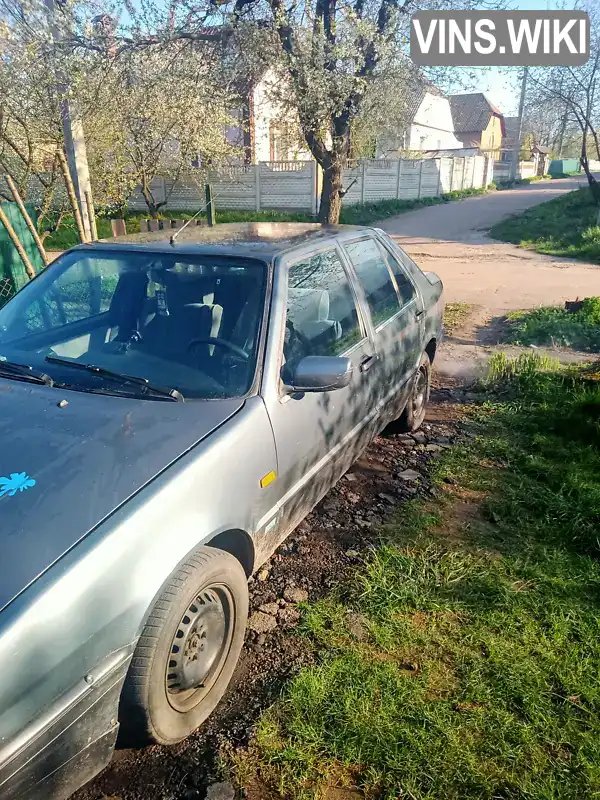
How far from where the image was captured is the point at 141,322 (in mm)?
2918

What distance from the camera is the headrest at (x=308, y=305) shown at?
2.88 meters

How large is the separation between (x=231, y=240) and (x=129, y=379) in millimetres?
1110

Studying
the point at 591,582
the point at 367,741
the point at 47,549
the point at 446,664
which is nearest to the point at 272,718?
the point at 367,741

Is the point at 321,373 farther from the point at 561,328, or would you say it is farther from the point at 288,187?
the point at 288,187

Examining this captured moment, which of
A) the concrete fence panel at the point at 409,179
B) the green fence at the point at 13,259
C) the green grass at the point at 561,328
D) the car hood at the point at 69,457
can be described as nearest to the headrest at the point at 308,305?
the car hood at the point at 69,457

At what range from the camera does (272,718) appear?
226 centimetres

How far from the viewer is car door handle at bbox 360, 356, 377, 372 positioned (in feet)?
11.0

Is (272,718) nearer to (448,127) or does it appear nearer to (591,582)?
(591,582)

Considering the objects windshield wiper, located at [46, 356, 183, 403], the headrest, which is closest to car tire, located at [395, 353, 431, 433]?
the headrest

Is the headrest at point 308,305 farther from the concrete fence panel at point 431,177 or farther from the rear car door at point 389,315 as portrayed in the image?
the concrete fence panel at point 431,177

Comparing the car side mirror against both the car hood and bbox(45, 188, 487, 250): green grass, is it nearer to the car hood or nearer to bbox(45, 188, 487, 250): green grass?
the car hood

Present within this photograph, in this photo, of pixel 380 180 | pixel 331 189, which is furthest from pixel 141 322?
pixel 380 180

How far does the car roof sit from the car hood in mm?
972

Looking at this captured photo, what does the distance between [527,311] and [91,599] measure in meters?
8.84
